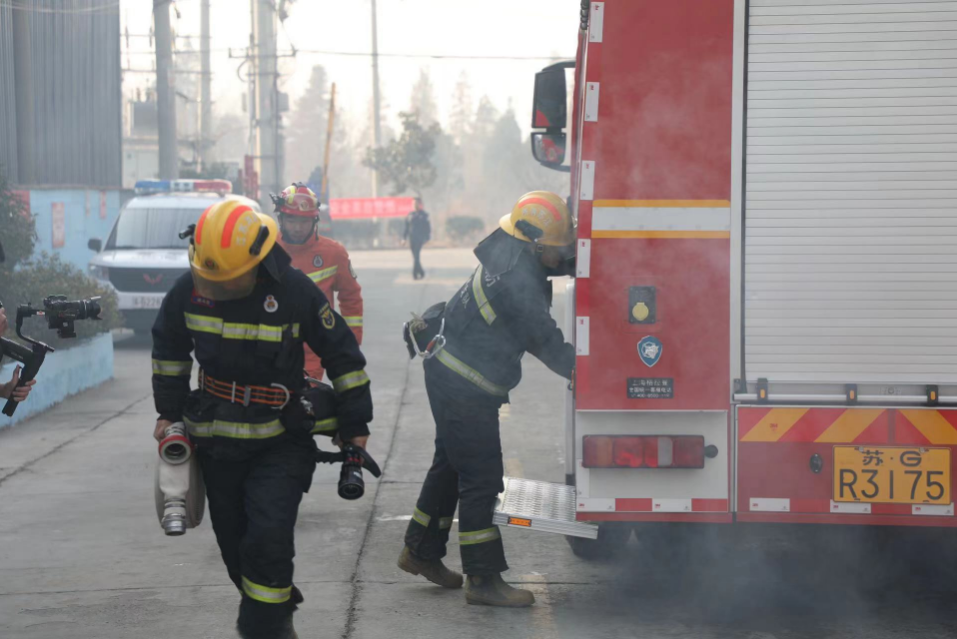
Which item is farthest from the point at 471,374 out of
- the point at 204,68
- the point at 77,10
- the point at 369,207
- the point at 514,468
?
the point at 369,207

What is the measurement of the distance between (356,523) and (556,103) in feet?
8.52

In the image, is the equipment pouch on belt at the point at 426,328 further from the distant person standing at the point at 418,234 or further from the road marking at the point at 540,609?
the distant person standing at the point at 418,234

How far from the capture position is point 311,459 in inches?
174

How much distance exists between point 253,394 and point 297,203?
2.80m

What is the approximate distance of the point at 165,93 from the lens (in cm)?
2306

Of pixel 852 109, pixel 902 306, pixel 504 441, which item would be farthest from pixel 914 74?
pixel 504 441

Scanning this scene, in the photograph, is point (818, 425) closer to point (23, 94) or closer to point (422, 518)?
point (422, 518)

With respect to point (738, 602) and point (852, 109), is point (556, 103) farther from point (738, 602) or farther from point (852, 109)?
point (738, 602)

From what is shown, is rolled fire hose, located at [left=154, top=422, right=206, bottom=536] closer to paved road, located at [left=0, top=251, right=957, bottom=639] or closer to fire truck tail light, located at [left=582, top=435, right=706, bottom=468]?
paved road, located at [left=0, top=251, right=957, bottom=639]

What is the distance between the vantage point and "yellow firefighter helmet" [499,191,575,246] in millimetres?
5453

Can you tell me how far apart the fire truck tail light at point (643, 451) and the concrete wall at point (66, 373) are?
21.3 ft

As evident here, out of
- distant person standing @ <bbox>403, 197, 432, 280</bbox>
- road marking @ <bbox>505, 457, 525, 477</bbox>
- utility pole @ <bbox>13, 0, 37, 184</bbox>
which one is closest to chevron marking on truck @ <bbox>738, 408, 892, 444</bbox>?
road marking @ <bbox>505, 457, 525, 477</bbox>

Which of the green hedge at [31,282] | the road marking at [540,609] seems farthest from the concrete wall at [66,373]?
the road marking at [540,609]

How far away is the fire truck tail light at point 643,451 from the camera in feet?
16.1
